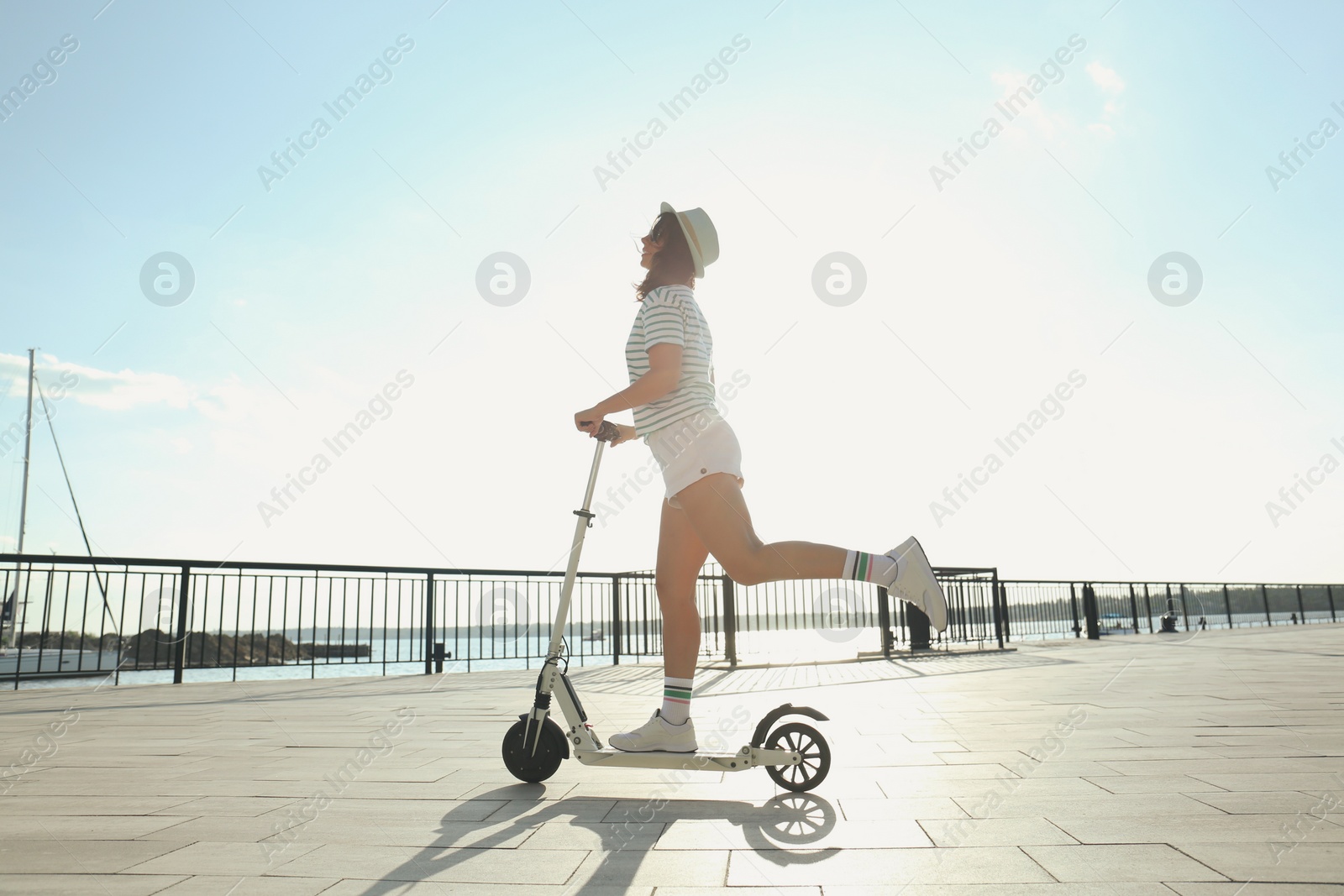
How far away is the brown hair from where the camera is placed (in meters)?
2.95

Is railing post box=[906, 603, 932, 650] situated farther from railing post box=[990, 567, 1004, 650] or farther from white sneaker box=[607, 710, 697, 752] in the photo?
white sneaker box=[607, 710, 697, 752]

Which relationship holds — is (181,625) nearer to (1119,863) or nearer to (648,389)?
(648,389)

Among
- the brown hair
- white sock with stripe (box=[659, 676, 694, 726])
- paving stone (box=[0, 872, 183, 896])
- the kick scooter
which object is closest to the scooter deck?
the kick scooter

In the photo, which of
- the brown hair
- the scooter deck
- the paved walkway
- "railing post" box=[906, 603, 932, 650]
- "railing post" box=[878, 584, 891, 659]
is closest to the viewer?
the paved walkway

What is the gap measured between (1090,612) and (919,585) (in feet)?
55.3

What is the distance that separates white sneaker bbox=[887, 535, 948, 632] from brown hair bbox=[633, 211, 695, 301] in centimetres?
124

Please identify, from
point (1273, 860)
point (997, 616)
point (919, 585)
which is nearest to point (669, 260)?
point (919, 585)

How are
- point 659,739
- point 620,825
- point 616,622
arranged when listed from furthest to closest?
1. point 616,622
2. point 659,739
3. point 620,825

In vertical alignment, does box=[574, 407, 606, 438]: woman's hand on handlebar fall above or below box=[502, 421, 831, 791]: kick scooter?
above

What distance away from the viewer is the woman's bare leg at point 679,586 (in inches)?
106

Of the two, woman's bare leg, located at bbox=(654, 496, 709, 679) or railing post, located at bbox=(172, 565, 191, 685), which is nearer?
woman's bare leg, located at bbox=(654, 496, 709, 679)

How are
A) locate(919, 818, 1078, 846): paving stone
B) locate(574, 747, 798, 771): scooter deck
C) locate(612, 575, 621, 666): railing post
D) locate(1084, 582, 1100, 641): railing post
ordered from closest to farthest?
locate(919, 818, 1078, 846): paving stone < locate(574, 747, 798, 771): scooter deck < locate(612, 575, 621, 666): railing post < locate(1084, 582, 1100, 641): railing post

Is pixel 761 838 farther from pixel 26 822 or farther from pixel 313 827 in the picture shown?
pixel 26 822

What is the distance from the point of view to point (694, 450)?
263 cm
